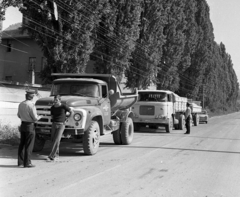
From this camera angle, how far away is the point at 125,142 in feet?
40.6

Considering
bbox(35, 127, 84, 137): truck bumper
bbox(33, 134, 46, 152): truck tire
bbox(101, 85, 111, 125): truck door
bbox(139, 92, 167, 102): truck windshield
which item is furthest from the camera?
bbox(139, 92, 167, 102): truck windshield

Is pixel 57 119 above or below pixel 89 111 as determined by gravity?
below

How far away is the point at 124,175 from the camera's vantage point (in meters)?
7.12

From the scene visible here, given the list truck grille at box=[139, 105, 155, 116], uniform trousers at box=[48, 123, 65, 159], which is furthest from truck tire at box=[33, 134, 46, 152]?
truck grille at box=[139, 105, 155, 116]

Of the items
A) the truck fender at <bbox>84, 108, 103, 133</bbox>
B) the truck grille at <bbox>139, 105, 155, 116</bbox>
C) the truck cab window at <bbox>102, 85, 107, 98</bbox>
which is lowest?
the truck fender at <bbox>84, 108, 103, 133</bbox>

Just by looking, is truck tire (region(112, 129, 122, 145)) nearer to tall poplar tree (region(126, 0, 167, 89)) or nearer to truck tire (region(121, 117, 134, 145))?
truck tire (region(121, 117, 134, 145))

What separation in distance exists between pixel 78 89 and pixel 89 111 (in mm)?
1309

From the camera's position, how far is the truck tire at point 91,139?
932cm

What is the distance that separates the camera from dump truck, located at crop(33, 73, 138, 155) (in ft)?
29.9

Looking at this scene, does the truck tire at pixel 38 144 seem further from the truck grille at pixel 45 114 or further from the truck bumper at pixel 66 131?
the truck grille at pixel 45 114

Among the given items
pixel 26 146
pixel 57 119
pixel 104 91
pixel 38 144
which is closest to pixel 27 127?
pixel 26 146

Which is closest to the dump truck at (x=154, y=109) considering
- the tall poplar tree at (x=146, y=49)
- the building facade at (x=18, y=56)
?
the tall poplar tree at (x=146, y=49)

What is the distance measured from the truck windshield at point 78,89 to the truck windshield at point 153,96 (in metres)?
9.00

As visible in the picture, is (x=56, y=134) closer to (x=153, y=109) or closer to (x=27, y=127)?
(x=27, y=127)
